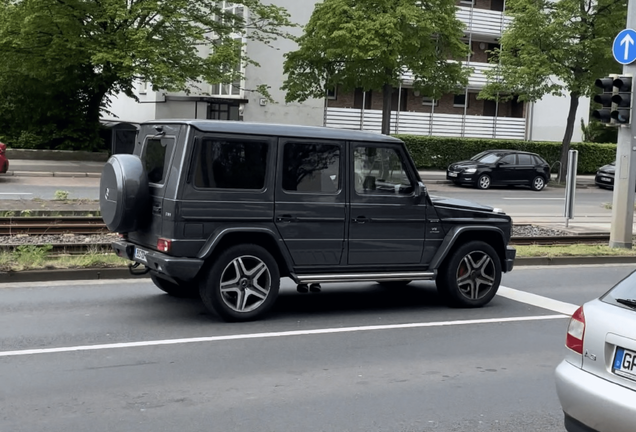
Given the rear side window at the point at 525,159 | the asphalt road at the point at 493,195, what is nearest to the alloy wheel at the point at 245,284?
the asphalt road at the point at 493,195

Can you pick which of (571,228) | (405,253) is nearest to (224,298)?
(405,253)

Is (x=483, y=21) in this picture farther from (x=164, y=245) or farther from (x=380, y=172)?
(x=164, y=245)

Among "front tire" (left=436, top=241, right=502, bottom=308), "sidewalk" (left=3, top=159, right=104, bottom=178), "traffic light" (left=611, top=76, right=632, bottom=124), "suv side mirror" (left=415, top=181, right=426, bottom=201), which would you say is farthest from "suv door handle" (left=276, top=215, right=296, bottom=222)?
"sidewalk" (left=3, top=159, right=104, bottom=178)

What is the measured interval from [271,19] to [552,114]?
22521 millimetres

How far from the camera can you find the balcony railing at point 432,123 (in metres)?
42.5

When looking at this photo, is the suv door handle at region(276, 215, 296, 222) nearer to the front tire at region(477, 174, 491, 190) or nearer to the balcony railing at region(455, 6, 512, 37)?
the front tire at region(477, 174, 491, 190)

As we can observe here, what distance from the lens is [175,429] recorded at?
5199 millimetres

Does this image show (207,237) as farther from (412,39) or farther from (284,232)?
(412,39)

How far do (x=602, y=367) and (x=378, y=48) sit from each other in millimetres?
27008

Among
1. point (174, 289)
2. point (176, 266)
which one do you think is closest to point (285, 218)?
point (176, 266)

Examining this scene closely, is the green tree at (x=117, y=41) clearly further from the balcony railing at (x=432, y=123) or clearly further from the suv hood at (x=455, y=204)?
the suv hood at (x=455, y=204)

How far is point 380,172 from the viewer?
8.94 m

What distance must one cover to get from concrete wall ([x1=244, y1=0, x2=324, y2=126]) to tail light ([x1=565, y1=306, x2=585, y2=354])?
3434 cm

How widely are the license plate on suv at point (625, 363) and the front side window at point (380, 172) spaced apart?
15.2 ft
